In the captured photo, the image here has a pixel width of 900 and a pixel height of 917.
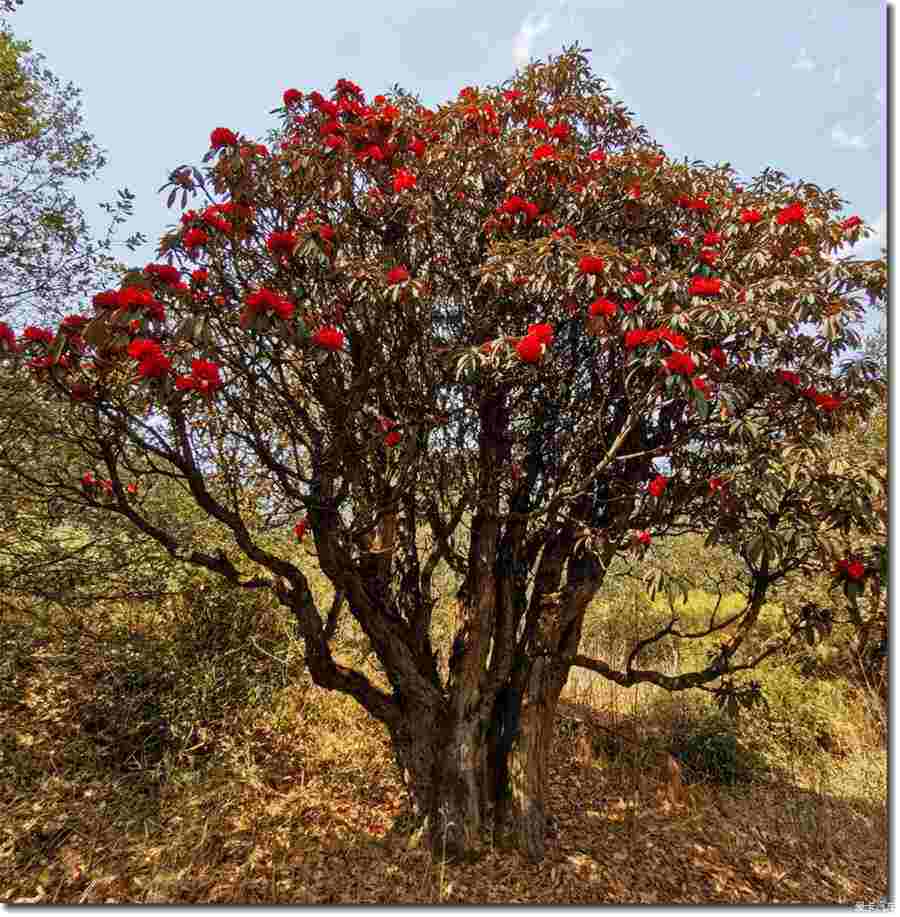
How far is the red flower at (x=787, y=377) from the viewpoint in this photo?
2488 millimetres

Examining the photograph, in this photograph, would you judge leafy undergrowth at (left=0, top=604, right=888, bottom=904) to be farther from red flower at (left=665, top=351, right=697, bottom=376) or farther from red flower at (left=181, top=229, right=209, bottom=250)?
red flower at (left=181, top=229, right=209, bottom=250)

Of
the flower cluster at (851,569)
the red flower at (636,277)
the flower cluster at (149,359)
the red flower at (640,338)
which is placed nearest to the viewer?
the flower cluster at (149,359)

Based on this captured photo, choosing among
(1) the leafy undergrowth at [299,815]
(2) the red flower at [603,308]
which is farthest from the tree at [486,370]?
(1) the leafy undergrowth at [299,815]

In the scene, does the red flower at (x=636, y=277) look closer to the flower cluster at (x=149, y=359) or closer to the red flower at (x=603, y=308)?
the red flower at (x=603, y=308)

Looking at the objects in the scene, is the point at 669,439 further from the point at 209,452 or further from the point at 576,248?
the point at 209,452

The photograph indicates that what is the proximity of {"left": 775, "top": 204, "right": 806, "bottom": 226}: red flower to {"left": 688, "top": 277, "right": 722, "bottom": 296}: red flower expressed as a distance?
1.93ft

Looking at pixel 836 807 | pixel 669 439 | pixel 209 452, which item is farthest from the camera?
pixel 836 807

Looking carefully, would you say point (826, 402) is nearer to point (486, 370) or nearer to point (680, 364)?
point (680, 364)

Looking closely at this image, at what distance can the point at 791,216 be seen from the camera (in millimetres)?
2469

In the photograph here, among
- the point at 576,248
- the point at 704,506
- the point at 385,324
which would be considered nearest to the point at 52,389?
the point at 385,324

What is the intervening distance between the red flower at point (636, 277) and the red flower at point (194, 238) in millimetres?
1733

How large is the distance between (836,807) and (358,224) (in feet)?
17.2

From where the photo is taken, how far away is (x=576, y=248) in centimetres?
234

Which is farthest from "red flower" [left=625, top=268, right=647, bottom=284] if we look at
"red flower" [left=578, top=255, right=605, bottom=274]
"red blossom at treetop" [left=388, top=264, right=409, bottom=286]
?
"red blossom at treetop" [left=388, top=264, right=409, bottom=286]
